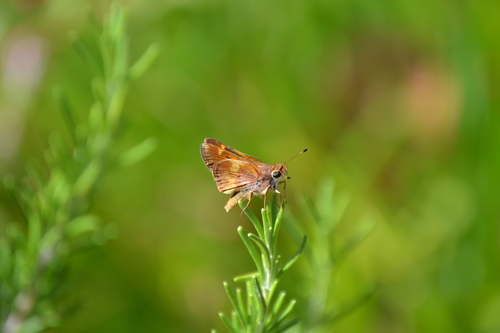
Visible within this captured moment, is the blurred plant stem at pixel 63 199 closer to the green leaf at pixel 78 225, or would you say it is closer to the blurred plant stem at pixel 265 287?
the green leaf at pixel 78 225

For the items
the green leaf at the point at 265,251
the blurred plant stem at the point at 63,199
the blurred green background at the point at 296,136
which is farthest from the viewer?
the blurred green background at the point at 296,136

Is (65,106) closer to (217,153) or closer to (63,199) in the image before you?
(63,199)

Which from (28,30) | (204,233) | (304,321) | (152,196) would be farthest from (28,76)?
(304,321)

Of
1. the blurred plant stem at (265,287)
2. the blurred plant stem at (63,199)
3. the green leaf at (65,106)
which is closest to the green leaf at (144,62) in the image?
the blurred plant stem at (63,199)

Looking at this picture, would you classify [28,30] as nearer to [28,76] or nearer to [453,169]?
[28,76]

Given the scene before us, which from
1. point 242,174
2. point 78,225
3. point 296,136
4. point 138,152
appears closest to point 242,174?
point 242,174

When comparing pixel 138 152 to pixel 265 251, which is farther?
pixel 138 152

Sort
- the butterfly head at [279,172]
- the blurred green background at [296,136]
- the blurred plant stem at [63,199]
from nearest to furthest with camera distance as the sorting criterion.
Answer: the blurred plant stem at [63,199] → the butterfly head at [279,172] → the blurred green background at [296,136]
